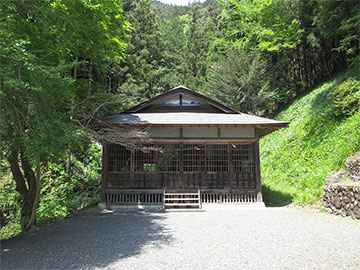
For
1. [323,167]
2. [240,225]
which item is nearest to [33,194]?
[240,225]

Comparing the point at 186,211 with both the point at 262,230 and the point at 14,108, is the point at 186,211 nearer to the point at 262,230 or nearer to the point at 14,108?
the point at 262,230

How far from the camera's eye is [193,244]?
24.2 feet

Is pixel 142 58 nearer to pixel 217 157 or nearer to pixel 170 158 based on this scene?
pixel 170 158

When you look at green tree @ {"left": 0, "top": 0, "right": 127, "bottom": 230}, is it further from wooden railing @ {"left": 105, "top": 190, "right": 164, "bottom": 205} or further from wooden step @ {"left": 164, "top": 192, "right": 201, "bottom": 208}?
wooden step @ {"left": 164, "top": 192, "right": 201, "bottom": 208}

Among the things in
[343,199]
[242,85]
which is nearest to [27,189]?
[343,199]

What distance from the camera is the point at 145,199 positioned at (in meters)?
13.9

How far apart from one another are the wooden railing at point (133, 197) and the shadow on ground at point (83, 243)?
2612 millimetres

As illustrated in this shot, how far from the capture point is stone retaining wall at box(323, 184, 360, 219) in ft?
31.7

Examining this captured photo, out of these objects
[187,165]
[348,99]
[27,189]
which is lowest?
[27,189]

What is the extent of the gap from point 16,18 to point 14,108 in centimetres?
254

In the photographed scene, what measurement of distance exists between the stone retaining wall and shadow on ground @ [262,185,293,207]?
256 centimetres

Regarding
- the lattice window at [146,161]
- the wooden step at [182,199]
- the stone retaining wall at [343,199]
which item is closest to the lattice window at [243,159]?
the wooden step at [182,199]

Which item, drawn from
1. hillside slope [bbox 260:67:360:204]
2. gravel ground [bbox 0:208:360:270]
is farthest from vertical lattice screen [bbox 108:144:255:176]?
gravel ground [bbox 0:208:360:270]

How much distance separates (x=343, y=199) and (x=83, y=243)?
282 inches
